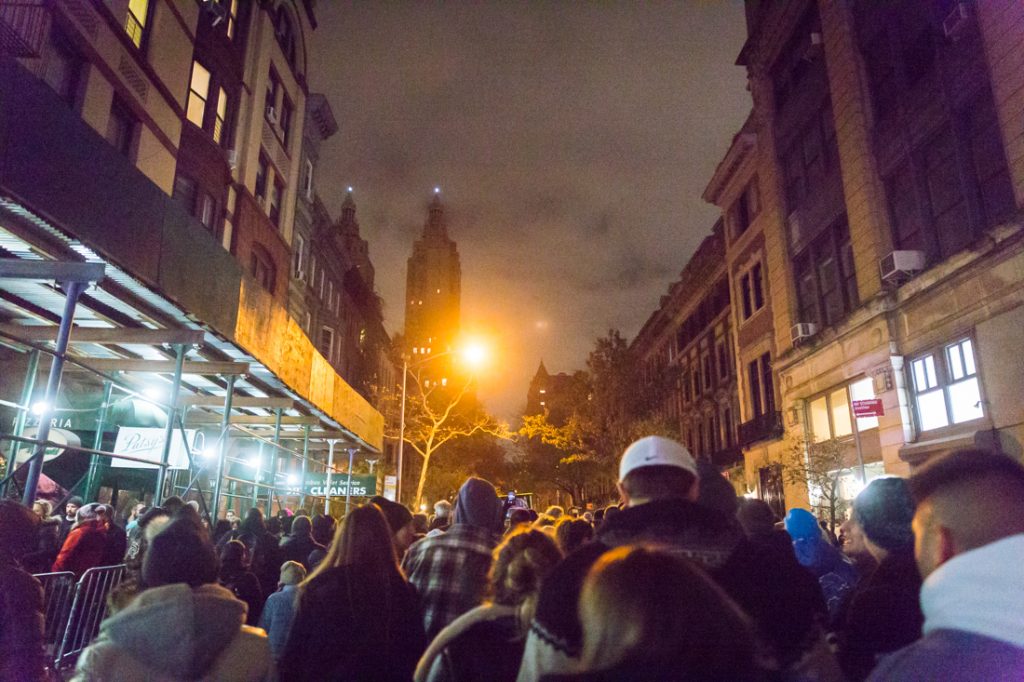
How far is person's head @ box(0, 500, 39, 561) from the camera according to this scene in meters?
4.16

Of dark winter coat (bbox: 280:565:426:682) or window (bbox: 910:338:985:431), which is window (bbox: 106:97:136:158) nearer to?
dark winter coat (bbox: 280:565:426:682)

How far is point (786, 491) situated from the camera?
21.9 meters

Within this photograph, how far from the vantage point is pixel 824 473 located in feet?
58.5

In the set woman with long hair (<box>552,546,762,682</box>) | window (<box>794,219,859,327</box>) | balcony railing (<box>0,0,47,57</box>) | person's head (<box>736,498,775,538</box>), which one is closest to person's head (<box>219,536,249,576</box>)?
person's head (<box>736,498,775,538</box>)

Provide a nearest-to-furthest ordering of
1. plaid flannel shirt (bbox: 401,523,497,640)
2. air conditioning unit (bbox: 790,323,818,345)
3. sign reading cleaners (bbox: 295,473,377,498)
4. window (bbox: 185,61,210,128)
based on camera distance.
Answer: plaid flannel shirt (bbox: 401,523,497,640)
window (bbox: 185,61,210,128)
sign reading cleaners (bbox: 295,473,377,498)
air conditioning unit (bbox: 790,323,818,345)

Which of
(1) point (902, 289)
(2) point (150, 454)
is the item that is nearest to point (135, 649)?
(2) point (150, 454)

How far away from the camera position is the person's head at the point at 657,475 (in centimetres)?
267

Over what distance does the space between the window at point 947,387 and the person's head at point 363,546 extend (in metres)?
15.1

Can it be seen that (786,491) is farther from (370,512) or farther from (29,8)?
(29,8)

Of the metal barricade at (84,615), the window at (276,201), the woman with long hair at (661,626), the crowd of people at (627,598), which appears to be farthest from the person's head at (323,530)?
the window at (276,201)

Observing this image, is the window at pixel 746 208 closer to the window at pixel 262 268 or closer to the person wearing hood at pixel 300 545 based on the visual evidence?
the window at pixel 262 268

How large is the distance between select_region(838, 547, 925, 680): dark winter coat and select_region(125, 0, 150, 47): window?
16964 millimetres

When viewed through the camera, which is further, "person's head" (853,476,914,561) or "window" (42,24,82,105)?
"window" (42,24,82,105)

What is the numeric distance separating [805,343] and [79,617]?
68.8ft
